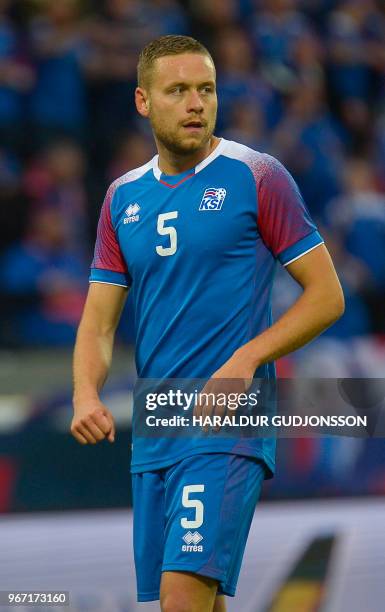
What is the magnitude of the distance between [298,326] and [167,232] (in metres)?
0.49

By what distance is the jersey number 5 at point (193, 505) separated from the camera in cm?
328

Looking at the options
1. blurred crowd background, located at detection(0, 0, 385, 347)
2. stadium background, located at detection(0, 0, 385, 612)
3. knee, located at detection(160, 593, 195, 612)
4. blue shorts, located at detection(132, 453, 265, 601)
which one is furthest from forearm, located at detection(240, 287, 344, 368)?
blurred crowd background, located at detection(0, 0, 385, 347)

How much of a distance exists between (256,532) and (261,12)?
5.88 metres

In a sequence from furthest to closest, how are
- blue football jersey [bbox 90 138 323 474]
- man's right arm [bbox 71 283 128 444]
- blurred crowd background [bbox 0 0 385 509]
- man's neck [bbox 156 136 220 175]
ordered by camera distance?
blurred crowd background [bbox 0 0 385 509] → man's neck [bbox 156 136 220 175] → blue football jersey [bbox 90 138 323 474] → man's right arm [bbox 71 283 128 444]

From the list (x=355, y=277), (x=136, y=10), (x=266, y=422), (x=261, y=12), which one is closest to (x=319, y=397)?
(x=266, y=422)

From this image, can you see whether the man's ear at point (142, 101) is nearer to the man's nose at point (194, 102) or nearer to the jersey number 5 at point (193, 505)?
the man's nose at point (194, 102)

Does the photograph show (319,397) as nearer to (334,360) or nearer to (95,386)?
(95,386)

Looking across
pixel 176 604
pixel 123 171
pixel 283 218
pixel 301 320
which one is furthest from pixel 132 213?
pixel 123 171

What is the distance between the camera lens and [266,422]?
348 cm

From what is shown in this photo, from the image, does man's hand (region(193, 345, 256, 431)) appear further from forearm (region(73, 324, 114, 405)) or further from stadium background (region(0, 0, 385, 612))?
stadium background (region(0, 0, 385, 612))

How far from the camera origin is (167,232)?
3.49m

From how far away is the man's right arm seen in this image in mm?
3303

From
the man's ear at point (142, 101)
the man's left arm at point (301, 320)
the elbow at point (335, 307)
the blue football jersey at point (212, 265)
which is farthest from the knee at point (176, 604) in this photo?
the man's ear at point (142, 101)

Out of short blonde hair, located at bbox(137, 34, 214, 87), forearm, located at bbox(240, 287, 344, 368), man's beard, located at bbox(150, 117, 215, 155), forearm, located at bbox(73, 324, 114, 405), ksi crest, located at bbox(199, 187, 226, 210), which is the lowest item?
forearm, located at bbox(73, 324, 114, 405)
